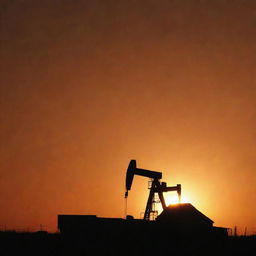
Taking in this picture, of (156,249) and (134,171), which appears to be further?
(134,171)

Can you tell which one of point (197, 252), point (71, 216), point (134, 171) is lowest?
point (197, 252)

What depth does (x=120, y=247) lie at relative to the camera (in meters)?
31.0

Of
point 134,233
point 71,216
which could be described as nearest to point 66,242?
point 71,216

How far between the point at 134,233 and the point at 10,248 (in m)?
8.50

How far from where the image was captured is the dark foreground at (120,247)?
3006cm

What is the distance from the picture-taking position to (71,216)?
3422 centimetres

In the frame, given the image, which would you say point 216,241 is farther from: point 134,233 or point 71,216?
point 71,216

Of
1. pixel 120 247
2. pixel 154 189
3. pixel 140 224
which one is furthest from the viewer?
pixel 154 189

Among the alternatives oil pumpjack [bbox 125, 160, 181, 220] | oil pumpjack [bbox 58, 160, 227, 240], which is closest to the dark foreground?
oil pumpjack [bbox 58, 160, 227, 240]

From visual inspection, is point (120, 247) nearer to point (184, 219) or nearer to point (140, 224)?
point (140, 224)

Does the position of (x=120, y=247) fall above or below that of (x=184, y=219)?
below

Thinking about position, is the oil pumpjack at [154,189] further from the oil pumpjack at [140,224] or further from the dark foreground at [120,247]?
the dark foreground at [120,247]

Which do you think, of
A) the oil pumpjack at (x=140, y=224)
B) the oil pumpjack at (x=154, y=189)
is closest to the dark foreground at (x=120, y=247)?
the oil pumpjack at (x=140, y=224)

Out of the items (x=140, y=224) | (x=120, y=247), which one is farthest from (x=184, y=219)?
(x=120, y=247)
